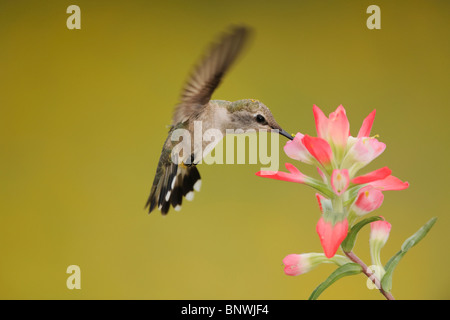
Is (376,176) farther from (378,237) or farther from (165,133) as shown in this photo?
(165,133)

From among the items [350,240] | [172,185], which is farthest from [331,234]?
[172,185]

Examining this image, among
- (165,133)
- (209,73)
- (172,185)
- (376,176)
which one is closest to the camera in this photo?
(376,176)

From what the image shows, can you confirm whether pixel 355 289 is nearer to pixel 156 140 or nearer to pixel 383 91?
pixel 383 91

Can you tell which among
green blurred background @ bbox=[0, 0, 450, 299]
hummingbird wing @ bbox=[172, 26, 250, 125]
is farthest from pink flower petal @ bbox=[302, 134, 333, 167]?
green blurred background @ bbox=[0, 0, 450, 299]

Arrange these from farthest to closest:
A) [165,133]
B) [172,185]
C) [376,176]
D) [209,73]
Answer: [165,133] → [172,185] → [209,73] → [376,176]

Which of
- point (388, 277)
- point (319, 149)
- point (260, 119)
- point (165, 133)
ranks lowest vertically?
point (388, 277)

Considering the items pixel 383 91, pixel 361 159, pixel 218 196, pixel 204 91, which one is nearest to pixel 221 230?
pixel 218 196
